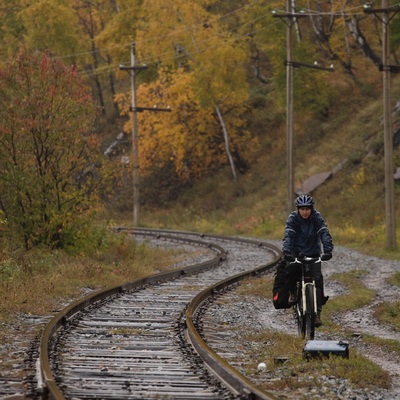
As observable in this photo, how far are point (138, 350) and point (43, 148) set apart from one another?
15.3 m

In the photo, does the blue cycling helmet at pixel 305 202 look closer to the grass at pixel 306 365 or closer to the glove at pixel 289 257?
the glove at pixel 289 257

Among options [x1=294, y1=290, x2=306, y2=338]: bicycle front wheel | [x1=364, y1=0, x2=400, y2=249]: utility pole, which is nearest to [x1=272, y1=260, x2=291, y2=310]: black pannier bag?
[x1=294, y1=290, x2=306, y2=338]: bicycle front wheel

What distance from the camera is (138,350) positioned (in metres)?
12.3

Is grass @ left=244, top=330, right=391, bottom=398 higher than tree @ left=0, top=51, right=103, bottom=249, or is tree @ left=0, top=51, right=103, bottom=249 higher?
tree @ left=0, top=51, right=103, bottom=249

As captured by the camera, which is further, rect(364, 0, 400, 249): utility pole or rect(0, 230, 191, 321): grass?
rect(364, 0, 400, 249): utility pole

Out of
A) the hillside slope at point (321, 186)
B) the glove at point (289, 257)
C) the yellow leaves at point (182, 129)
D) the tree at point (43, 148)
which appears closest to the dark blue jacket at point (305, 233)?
the glove at point (289, 257)

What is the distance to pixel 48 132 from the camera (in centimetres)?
2644

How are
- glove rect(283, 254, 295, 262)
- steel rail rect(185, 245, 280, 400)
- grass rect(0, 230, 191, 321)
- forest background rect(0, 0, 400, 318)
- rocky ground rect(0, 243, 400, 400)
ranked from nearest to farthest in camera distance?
1. steel rail rect(185, 245, 280, 400)
2. rocky ground rect(0, 243, 400, 400)
3. glove rect(283, 254, 295, 262)
4. grass rect(0, 230, 191, 321)
5. forest background rect(0, 0, 400, 318)

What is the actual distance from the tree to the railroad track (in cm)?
Result: 573

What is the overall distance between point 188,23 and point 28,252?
3940 cm

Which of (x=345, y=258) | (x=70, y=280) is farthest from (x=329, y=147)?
(x=70, y=280)

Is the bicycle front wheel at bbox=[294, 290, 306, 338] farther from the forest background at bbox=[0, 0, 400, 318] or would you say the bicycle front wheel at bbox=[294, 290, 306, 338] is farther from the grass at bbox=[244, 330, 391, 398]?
the forest background at bbox=[0, 0, 400, 318]

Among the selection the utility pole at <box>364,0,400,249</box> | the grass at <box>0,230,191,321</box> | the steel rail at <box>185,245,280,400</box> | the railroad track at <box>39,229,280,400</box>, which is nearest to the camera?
the steel rail at <box>185,245,280,400</box>

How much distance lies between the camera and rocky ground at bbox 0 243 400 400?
32.2 ft
